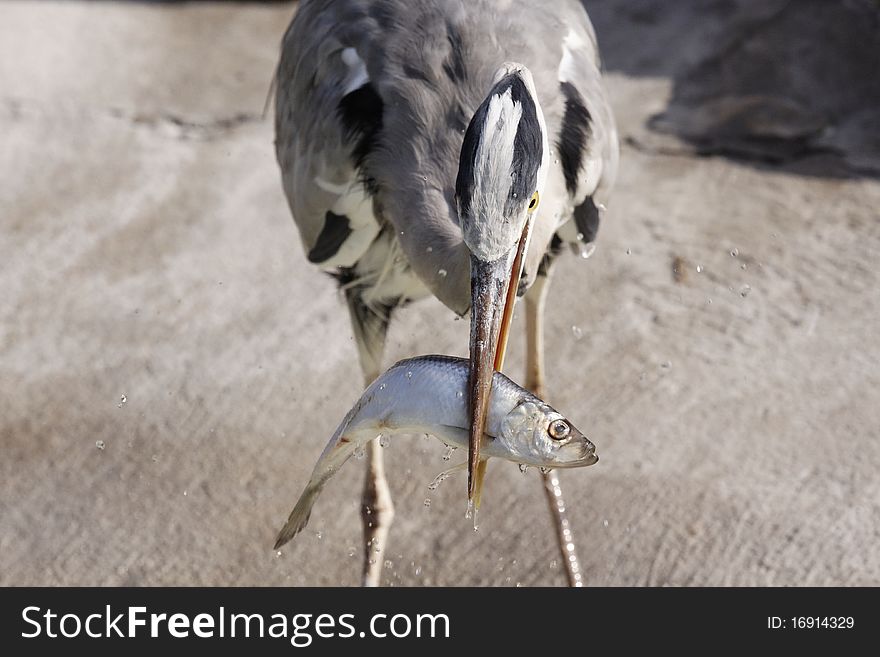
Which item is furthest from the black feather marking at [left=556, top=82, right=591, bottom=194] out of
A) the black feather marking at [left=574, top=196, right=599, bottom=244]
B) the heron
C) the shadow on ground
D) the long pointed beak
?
the shadow on ground

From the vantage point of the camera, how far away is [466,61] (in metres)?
3.44

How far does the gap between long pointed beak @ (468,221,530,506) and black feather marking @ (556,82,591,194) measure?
66cm

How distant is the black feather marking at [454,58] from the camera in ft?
11.2

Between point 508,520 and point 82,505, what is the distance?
4.83ft

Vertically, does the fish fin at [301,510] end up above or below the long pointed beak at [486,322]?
below

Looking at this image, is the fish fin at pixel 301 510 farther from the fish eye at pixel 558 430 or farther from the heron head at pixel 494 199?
the fish eye at pixel 558 430

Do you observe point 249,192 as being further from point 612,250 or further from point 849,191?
point 849,191

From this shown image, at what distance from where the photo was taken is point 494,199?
272 cm

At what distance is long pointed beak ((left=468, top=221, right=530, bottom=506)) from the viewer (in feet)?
8.47

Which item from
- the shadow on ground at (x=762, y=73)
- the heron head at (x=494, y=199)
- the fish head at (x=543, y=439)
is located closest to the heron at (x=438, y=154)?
the heron head at (x=494, y=199)

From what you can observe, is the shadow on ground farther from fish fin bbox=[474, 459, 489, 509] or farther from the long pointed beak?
fish fin bbox=[474, 459, 489, 509]

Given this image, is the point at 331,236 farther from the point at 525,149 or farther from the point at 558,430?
the point at 558,430

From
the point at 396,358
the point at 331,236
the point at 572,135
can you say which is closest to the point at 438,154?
the point at 572,135

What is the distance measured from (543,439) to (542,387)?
1.89 metres
